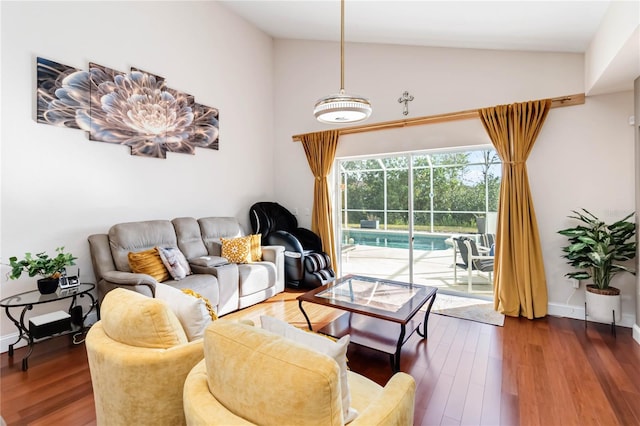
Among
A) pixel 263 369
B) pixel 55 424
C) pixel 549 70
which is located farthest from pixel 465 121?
pixel 55 424

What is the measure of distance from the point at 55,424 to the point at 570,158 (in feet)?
16.4

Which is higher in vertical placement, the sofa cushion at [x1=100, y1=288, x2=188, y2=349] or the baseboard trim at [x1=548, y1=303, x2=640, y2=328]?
the sofa cushion at [x1=100, y1=288, x2=188, y2=349]

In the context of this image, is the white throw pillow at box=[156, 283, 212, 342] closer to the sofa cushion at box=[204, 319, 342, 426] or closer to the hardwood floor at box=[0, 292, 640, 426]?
the sofa cushion at box=[204, 319, 342, 426]

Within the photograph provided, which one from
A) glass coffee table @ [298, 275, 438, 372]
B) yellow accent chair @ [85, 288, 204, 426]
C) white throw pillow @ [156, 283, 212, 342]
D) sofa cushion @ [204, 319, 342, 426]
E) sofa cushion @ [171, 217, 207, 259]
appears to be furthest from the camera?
sofa cushion @ [171, 217, 207, 259]

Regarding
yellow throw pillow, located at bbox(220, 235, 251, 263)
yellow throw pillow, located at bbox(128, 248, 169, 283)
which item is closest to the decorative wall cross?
yellow throw pillow, located at bbox(220, 235, 251, 263)

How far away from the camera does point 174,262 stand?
3.24m

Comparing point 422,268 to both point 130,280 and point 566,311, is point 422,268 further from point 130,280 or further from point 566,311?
point 130,280

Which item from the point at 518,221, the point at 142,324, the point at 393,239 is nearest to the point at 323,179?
the point at 393,239

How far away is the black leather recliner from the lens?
448 cm

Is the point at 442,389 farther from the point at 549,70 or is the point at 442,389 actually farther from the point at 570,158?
the point at 549,70

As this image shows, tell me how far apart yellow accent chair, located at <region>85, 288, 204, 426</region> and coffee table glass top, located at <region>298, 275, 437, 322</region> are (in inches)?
55.7

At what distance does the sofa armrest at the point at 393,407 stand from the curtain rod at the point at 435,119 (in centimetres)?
359

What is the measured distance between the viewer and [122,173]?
348 cm

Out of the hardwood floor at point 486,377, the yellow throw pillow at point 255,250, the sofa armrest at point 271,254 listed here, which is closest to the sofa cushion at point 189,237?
the yellow throw pillow at point 255,250
